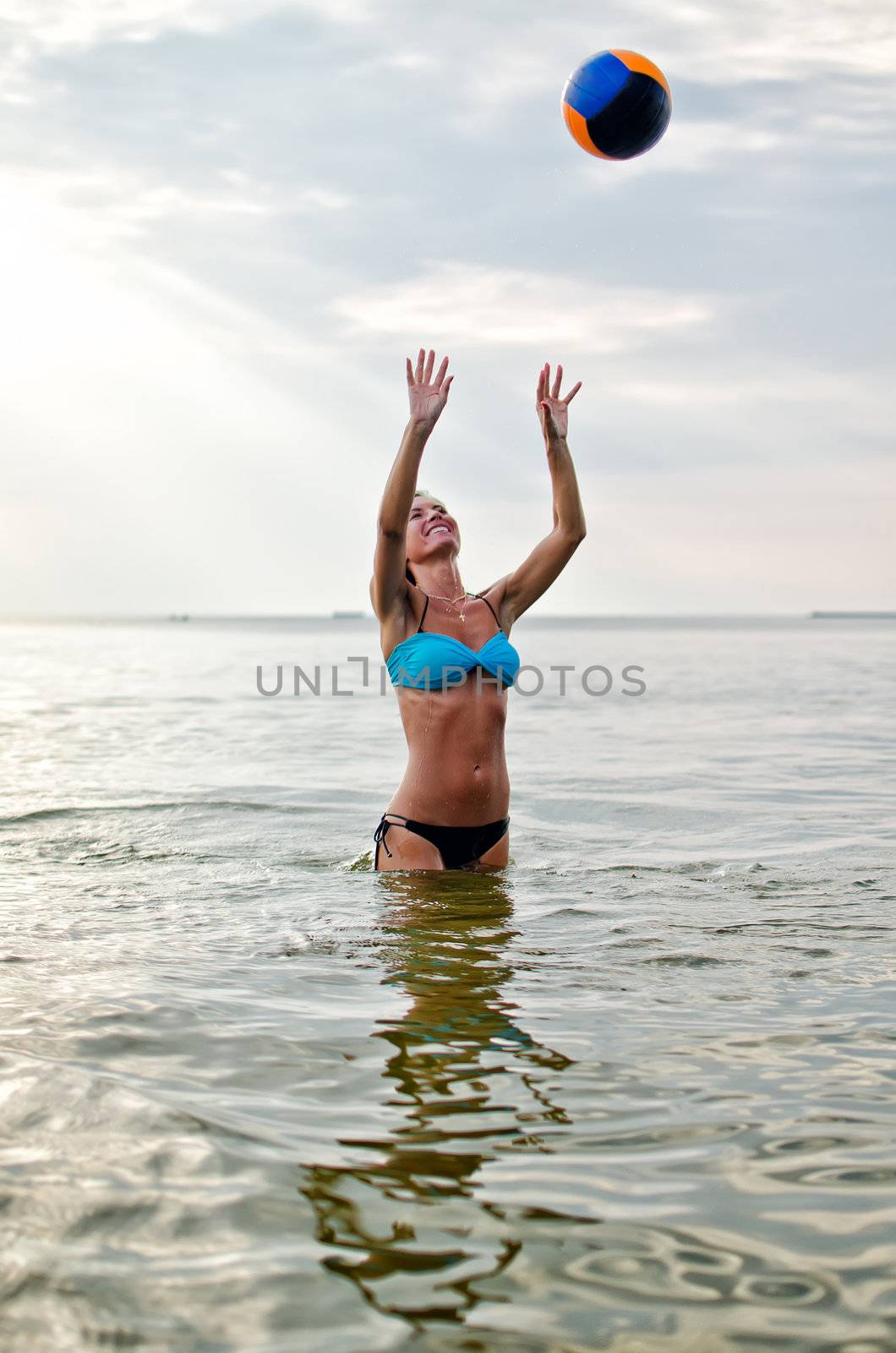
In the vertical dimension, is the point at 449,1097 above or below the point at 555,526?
below

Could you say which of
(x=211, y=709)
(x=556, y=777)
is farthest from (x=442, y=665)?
(x=211, y=709)

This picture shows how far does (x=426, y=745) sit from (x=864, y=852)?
3333 mm

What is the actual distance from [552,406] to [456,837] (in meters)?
2.59

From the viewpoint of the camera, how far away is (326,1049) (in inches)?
153

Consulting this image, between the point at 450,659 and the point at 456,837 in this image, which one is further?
the point at 456,837

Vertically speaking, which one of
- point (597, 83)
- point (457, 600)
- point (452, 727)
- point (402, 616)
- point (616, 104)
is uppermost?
point (597, 83)

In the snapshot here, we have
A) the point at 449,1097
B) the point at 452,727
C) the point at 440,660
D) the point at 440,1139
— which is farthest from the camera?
the point at 452,727

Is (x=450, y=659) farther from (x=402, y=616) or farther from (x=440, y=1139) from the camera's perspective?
(x=440, y=1139)

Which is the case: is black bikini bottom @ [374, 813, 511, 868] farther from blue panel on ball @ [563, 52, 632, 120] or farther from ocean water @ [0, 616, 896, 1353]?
blue panel on ball @ [563, 52, 632, 120]

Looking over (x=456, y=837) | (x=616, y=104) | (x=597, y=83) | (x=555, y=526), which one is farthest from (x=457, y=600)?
(x=597, y=83)

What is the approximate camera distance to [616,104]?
7.73m

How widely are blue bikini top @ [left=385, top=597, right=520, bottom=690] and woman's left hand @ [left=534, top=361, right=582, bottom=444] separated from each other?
1.26 metres

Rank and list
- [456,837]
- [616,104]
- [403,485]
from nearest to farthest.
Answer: [403,485] < [456,837] < [616,104]

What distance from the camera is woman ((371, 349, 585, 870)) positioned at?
21.6 ft
